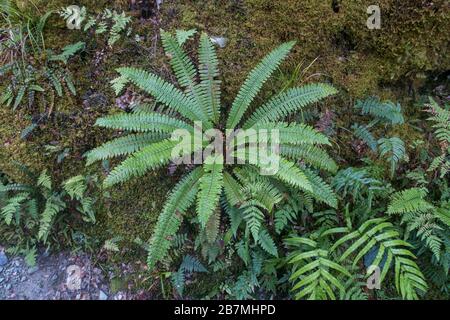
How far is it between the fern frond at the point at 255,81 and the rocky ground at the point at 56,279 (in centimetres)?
227

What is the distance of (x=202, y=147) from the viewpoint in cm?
419

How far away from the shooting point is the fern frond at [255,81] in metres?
4.14

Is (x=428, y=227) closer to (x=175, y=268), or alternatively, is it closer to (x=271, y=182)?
(x=271, y=182)

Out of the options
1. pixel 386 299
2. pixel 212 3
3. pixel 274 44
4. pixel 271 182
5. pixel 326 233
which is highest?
pixel 212 3

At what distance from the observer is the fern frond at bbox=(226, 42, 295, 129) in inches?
163

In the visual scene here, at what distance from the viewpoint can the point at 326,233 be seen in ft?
13.3

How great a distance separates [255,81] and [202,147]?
90cm

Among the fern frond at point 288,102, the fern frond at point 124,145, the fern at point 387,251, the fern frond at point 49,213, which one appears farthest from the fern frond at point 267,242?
the fern frond at point 49,213

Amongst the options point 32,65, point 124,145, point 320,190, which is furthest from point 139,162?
point 32,65

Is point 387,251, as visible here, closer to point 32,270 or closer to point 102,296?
point 102,296

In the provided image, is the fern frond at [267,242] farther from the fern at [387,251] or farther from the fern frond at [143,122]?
the fern frond at [143,122]

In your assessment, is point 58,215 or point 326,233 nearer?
point 326,233

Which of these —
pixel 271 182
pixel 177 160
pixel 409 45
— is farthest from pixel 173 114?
pixel 409 45

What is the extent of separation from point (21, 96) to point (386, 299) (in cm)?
453
